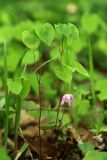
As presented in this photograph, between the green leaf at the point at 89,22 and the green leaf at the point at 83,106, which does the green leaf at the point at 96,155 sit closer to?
the green leaf at the point at 83,106

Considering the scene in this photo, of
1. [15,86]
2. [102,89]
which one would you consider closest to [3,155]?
[15,86]

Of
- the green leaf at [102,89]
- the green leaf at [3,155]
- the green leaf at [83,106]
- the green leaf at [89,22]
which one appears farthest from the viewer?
the green leaf at [89,22]

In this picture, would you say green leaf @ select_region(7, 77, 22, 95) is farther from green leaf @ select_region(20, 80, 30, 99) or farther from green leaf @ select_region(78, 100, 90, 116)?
green leaf @ select_region(78, 100, 90, 116)

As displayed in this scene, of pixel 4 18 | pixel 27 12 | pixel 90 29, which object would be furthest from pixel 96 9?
pixel 90 29

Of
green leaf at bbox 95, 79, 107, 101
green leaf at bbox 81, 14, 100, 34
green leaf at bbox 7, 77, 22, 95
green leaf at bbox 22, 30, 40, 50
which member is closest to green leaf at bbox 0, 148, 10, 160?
green leaf at bbox 7, 77, 22, 95

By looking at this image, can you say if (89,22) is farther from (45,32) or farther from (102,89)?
(45,32)

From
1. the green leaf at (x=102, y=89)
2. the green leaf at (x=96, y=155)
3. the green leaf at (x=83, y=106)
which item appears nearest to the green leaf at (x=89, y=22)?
the green leaf at (x=102, y=89)
